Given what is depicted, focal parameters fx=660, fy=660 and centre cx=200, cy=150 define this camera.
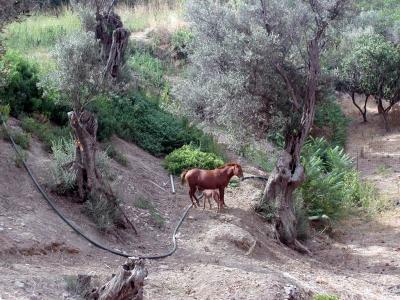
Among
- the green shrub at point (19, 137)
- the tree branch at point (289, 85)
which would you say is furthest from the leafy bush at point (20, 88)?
the tree branch at point (289, 85)

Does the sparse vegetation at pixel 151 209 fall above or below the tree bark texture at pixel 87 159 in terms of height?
below

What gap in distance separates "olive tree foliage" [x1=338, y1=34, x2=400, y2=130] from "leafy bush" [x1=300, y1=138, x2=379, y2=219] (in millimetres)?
8694

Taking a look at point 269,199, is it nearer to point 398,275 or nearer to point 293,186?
point 293,186

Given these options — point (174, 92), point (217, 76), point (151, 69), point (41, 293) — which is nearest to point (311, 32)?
point (217, 76)

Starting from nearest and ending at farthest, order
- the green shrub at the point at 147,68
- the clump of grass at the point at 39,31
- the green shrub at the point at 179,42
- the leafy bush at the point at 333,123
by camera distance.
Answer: the clump of grass at the point at 39,31 → the green shrub at the point at 147,68 → the leafy bush at the point at 333,123 → the green shrub at the point at 179,42

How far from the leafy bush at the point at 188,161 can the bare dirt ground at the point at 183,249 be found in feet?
0.77

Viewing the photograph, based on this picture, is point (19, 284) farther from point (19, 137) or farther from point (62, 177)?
point (19, 137)

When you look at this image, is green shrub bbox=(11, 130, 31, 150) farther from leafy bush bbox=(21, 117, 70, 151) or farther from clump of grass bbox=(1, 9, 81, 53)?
clump of grass bbox=(1, 9, 81, 53)

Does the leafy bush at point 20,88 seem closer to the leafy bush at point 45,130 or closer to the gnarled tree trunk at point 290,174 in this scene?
the leafy bush at point 45,130

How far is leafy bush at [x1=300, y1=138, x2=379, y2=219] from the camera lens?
13.1m

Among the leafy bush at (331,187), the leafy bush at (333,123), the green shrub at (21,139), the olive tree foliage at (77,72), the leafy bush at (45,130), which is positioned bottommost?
the leafy bush at (333,123)

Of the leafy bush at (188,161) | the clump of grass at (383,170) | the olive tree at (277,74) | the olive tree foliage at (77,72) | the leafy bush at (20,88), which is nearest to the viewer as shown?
the olive tree foliage at (77,72)

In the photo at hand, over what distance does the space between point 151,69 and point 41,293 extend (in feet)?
51.2

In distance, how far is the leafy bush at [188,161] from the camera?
12742 millimetres
